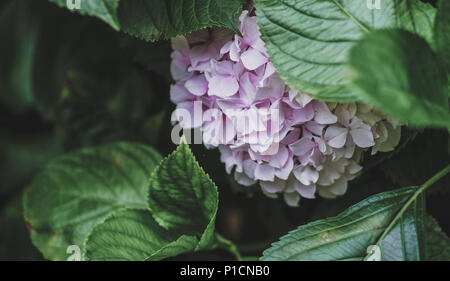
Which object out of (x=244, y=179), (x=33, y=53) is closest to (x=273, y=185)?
(x=244, y=179)

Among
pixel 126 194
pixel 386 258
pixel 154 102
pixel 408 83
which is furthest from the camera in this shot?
pixel 154 102

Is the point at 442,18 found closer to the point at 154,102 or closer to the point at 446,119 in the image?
the point at 446,119

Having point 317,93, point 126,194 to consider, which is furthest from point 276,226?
point 317,93

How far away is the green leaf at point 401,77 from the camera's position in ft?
1.35

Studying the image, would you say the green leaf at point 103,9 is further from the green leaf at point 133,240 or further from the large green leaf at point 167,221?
the green leaf at point 133,240

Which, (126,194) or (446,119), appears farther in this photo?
(126,194)

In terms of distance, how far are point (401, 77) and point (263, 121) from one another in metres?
0.19

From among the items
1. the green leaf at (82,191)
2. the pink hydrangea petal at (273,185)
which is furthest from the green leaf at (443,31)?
the green leaf at (82,191)

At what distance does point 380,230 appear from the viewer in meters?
0.59

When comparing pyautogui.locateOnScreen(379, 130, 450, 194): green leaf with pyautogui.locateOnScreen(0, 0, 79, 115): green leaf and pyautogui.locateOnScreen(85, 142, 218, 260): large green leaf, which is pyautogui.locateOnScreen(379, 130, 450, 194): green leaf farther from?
pyautogui.locateOnScreen(0, 0, 79, 115): green leaf

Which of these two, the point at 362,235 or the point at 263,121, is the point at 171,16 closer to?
the point at 263,121

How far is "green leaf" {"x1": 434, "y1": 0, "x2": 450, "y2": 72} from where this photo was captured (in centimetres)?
50

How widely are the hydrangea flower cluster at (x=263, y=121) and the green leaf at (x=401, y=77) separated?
4.0 inches

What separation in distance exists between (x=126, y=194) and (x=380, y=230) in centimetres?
44
